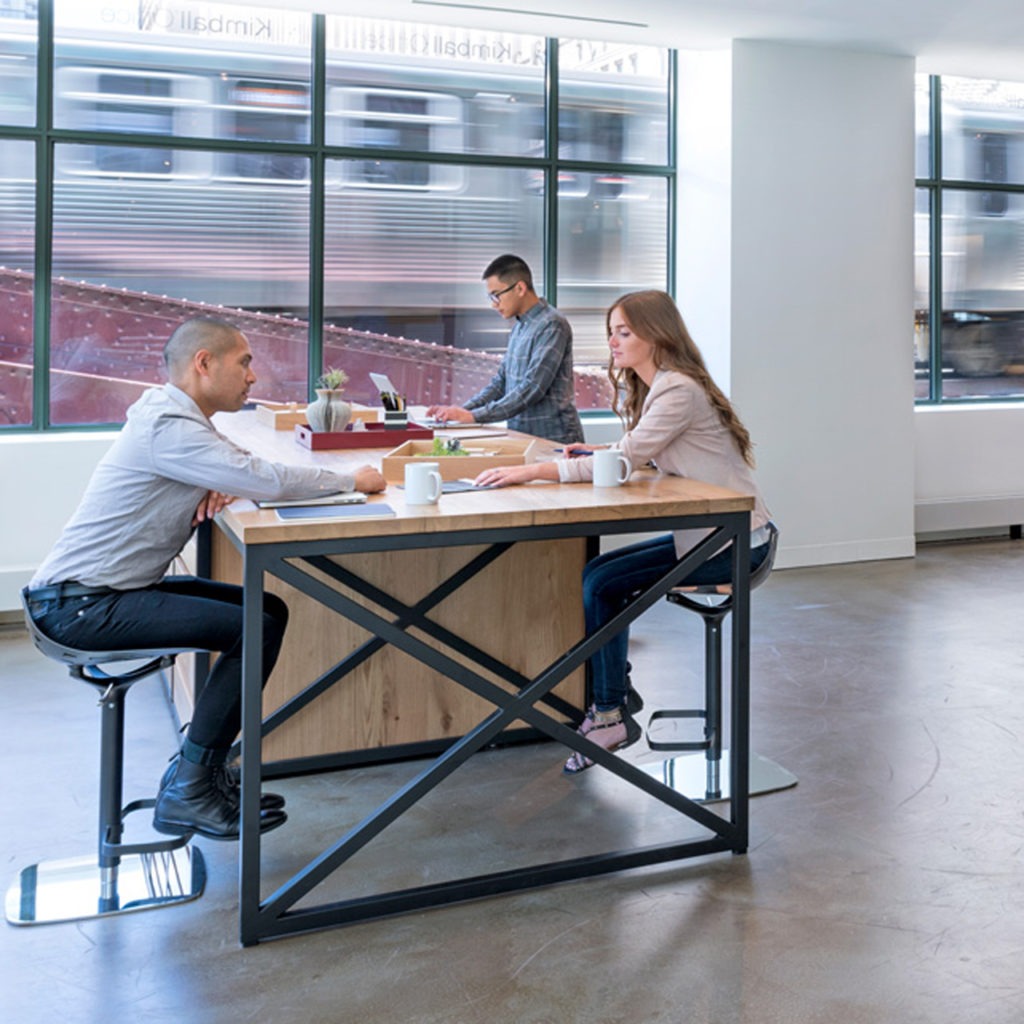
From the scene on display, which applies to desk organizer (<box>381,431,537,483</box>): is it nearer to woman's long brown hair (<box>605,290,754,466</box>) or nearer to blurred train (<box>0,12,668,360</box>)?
woman's long brown hair (<box>605,290,754,466</box>)

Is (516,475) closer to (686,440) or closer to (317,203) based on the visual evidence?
(686,440)

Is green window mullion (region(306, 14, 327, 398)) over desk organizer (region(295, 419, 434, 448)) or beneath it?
over

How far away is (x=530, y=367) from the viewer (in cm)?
480

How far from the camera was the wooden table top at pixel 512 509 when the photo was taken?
242 cm

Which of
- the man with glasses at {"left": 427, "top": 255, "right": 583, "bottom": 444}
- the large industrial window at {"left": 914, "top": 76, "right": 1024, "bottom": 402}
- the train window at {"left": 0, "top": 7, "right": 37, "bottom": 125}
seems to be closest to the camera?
the man with glasses at {"left": 427, "top": 255, "right": 583, "bottom": 444}

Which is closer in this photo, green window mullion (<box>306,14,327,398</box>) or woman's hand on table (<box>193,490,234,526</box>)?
woman's hand on table (<box>193,490,234,526</box>)

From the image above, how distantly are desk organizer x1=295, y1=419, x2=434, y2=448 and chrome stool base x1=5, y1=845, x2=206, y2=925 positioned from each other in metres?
1.48

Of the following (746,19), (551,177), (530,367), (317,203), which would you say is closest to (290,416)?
(530,367)

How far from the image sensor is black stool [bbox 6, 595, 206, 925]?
2.60 metres

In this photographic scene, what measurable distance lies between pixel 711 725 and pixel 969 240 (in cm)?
552

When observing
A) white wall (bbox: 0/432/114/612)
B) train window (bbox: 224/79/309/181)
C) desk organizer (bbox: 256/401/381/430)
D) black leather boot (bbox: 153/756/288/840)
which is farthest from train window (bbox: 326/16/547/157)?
black leather boot (bbox: 153/756/288/840)

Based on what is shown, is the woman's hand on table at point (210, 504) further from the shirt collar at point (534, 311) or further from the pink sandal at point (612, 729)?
the shirt collar at point (534, 311)

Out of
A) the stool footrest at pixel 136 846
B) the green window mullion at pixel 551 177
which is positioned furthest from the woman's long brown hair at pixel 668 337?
the green window mullion at pixel 551 177

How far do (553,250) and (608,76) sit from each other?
102 centimetres
